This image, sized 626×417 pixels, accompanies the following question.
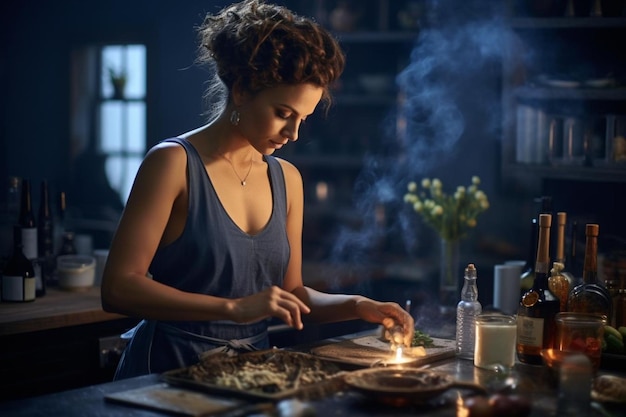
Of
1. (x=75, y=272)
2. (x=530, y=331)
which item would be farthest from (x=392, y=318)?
(x=75, y=272)

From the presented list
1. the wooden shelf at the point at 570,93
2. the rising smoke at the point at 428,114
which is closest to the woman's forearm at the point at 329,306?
the wooden shelf at the point at 570,93

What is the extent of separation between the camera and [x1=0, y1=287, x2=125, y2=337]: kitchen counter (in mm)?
2900

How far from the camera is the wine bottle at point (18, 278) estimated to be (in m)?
3.23

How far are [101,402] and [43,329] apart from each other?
125cm

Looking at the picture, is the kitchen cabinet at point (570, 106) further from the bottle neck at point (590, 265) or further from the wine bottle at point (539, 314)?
the wine bottle at point (539, 314)

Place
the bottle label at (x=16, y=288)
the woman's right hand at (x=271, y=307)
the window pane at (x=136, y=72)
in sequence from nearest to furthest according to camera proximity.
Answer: the woman's right hand at (x=271, y=307), the bottle label at (x=16, y=288), the window pane at (x=136, y=72)

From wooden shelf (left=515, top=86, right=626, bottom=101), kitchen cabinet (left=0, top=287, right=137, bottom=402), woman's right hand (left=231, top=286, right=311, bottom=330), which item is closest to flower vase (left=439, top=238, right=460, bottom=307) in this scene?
wooden shelf (left=515, top=86, right=626, bottom=101)

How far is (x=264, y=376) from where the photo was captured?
74.4 inches

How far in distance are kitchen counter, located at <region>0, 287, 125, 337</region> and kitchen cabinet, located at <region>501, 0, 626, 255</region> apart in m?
2.00

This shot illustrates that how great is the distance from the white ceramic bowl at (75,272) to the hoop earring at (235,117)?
4.65 ft

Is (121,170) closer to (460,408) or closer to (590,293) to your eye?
(590,293)

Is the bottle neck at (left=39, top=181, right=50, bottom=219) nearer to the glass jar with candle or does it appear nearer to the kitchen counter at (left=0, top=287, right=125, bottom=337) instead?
the kitchen counter at (left=0, top=287, right=125, bottom=337)

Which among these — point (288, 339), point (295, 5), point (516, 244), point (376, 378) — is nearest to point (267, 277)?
point (376, 378)

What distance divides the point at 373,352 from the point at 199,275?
47 centimetres
